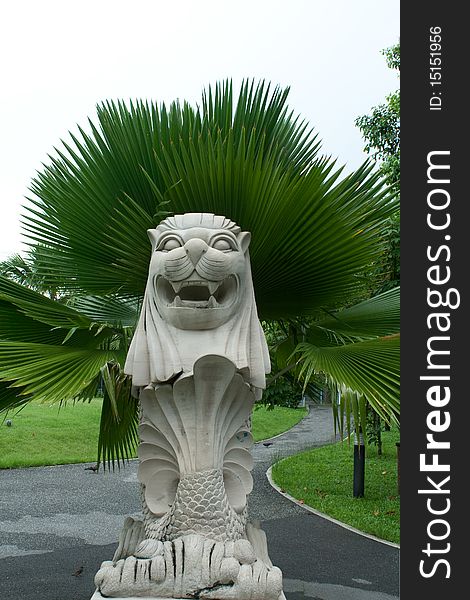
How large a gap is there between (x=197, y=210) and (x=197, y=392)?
129cm

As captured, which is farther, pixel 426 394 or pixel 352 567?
pixel 352 567

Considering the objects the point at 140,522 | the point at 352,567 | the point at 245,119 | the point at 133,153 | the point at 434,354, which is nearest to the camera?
the point at 434,354

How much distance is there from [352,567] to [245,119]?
12.3 feet

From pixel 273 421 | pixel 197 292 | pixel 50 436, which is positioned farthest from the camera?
pixel 273 421

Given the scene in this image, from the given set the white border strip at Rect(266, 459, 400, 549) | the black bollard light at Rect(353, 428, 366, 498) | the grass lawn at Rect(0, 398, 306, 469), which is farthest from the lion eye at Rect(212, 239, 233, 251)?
the grass lawn at Rect(0, 398, 306, 469)

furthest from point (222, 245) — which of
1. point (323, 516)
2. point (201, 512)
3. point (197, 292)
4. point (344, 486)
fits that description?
point (344, 486)

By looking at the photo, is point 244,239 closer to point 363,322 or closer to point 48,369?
point 48,369

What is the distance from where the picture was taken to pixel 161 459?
3.17 meters

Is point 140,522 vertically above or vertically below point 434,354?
below

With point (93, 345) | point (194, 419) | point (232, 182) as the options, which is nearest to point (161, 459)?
point (194, 419)

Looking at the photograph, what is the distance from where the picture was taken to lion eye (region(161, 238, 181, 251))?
3.12 m

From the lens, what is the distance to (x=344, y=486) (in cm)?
873

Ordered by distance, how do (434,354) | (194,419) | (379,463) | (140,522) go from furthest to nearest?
(379,463) < (140,522) < (194,419) < (434,354)

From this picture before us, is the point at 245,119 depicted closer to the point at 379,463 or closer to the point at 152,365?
the point at 152,365
